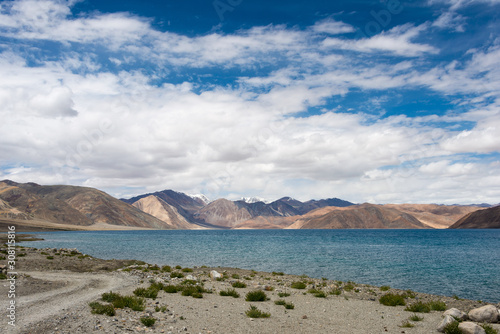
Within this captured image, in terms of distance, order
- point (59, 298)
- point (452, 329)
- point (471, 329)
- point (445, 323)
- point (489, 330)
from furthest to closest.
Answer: point (59, 298), point (445, 323), point (452, 329), point (489, 330), point (471, 329)

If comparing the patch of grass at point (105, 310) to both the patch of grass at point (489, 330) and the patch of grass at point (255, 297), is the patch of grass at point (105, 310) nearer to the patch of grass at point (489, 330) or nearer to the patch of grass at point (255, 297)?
the patch of grass at point (255, 297)

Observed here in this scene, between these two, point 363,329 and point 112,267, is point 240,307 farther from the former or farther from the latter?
point 112,267

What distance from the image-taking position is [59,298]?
19719mm

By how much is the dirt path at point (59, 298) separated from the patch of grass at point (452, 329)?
1854 cm

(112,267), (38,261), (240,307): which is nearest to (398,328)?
(240,307)

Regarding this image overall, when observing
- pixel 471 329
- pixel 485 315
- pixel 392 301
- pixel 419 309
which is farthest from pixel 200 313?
pixel 485 315

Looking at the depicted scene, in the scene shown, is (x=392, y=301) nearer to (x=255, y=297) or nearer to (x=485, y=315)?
(x=485, y=315)

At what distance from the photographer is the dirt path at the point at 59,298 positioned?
14.6 m

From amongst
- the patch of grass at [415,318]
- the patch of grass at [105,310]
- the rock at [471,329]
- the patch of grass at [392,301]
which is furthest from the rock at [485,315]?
the patch of grass at [105,310]

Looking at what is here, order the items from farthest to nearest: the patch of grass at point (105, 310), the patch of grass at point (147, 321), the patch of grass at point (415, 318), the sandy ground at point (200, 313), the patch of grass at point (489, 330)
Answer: the patch of grass at point (415, 318), the patch of grass at point (105, 310), the patch of grass at point (489, 330), the patch of grass at point (147, 321), the sandy ground at point (200, 313)

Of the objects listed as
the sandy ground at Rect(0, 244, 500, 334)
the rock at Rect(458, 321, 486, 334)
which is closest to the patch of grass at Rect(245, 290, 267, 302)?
the sandy ground at Rect(0, 244, 500, 334)

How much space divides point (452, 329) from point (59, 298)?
2174 centimetres

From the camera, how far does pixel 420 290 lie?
105ft

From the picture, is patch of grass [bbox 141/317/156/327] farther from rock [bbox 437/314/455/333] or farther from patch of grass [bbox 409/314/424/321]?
rock [bbox 437/314/455/333]
